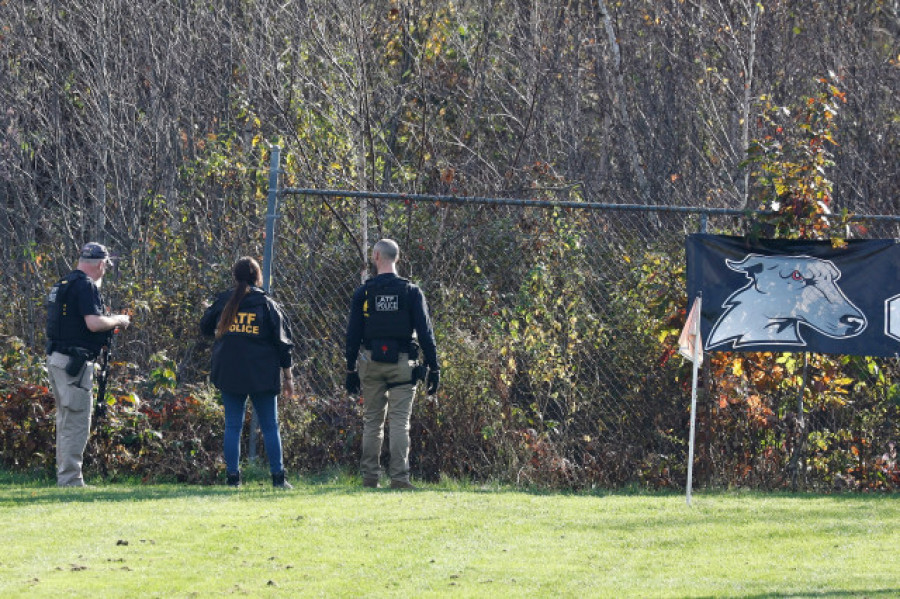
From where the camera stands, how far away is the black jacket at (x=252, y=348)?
28.2ft

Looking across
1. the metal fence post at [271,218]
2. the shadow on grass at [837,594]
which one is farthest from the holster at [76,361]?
the shadow on grass at [837,594]

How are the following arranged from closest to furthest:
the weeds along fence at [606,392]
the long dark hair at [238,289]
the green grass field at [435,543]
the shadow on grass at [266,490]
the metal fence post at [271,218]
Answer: the green grass field at [435,543] → the shadow on grass at [266,490] → the long dark hair at [238,289] → the metal fence post at [271,218] → the weeds along fence at [606,392]

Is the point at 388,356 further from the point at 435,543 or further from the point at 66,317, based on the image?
the point at 66,317

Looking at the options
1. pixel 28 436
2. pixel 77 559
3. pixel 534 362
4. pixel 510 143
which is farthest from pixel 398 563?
pixel 510 143

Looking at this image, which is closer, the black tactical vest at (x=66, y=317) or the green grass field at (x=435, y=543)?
the green grass field at (x=435, y=543)

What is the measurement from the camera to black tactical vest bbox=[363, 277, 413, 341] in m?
8.62

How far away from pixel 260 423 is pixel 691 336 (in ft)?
10.5

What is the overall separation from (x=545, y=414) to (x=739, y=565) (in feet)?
11.6

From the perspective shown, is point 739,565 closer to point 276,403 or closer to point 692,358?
point 692,358

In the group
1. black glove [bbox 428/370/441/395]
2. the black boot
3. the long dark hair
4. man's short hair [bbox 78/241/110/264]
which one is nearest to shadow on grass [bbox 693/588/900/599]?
Result: black glove [bbox 428/370/441/395]

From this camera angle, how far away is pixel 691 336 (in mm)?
8414

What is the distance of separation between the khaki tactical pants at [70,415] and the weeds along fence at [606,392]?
1.76 meters

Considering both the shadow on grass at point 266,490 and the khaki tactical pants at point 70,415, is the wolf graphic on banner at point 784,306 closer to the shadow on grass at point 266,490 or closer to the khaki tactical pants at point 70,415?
the shadow on grass at point 266,490

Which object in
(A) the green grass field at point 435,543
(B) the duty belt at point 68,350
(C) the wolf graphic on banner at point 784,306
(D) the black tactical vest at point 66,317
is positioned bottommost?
(A) the green grass field at point 435,543
